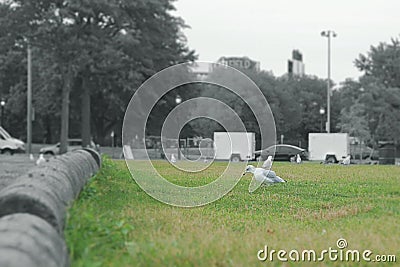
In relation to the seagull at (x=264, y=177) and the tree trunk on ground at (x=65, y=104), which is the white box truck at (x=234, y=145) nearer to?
the tree trunk on ground at (x=65, y=104)

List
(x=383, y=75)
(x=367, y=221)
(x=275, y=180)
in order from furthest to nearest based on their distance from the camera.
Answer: (x=383, y=75), (x=275, y=180), (x=367, y=221)

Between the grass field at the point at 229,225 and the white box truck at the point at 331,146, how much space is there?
33.6m

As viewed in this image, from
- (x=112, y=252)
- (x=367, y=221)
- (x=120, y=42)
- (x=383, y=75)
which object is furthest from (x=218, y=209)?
(x=383, y=75)

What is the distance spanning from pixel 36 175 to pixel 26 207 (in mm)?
1980

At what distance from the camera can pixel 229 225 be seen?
951cm

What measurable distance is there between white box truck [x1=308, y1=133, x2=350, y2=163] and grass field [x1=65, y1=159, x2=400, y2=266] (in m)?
33.6

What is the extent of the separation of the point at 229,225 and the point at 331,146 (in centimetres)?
4044

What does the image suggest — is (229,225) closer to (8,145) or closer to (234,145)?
(234,145)

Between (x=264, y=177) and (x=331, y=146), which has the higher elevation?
(x=331, y=146)

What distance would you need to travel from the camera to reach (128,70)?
165 feet

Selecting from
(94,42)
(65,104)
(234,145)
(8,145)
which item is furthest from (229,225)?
(8,145)

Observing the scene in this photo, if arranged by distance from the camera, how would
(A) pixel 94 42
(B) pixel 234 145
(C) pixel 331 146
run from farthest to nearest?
(C) pixel 331 146
(A) pixel 94 42
(B) pixel 234 145

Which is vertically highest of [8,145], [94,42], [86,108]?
[94,42]

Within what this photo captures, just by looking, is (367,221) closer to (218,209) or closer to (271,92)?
(218,209)
